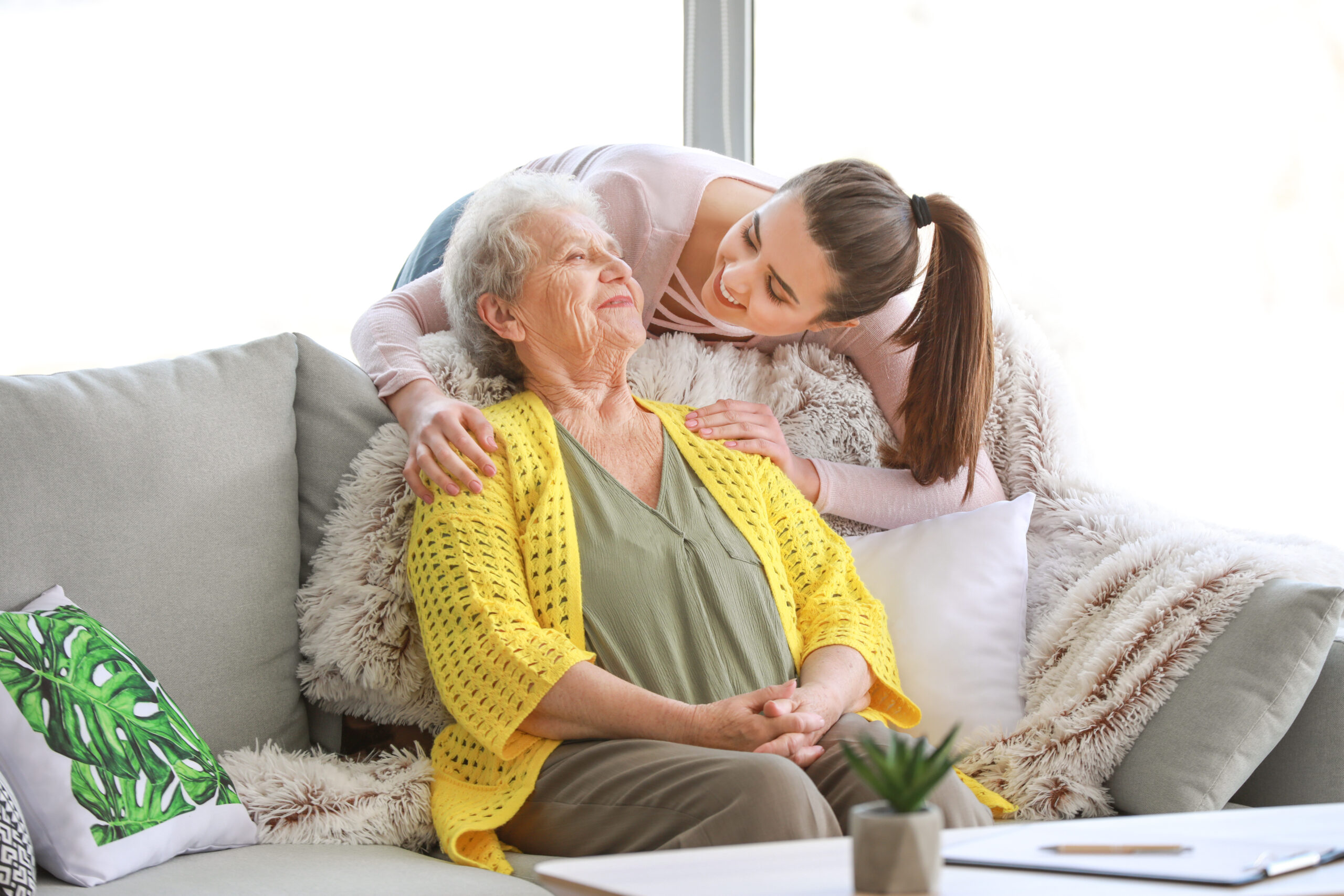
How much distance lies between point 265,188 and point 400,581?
4.80 ft

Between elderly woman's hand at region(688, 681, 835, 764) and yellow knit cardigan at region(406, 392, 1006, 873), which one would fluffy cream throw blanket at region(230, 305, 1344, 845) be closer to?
yellow knit cardigan at region(406, 392, 1006, 873)

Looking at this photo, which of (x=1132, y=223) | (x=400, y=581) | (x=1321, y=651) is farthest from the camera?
(x=1132, y=223)

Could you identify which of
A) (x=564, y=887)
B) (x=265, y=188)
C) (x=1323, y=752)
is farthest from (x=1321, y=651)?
(x=265, y=188)

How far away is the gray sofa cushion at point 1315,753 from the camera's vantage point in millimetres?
1343

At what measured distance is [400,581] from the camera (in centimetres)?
147

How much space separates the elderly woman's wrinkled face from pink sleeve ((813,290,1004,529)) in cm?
41

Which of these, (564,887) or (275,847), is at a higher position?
(564,887)

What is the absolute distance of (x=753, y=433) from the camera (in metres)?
1.65

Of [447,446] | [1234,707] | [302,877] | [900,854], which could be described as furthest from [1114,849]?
[447,446]

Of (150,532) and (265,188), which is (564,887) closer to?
(150,532)

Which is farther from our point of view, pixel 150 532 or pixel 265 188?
pixel 265 188

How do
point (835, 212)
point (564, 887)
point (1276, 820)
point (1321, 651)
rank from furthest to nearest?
point (835, 212) < point (1321, 651) < point (1276, 820) < point (564, 887)

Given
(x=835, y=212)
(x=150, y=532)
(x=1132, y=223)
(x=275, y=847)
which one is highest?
(x=835, y=212)

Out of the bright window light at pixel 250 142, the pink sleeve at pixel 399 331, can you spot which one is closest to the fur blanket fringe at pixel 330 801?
the pink sleeve at pixel 399 331
